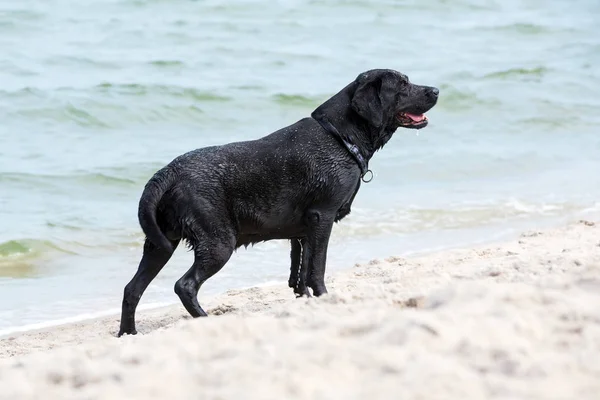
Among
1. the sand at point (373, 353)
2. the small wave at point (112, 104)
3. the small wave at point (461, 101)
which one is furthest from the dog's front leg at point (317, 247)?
the small wave at point (461, 101)

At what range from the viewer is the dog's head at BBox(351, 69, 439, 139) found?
6.22 metres

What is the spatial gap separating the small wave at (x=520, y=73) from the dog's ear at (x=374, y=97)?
11.4m

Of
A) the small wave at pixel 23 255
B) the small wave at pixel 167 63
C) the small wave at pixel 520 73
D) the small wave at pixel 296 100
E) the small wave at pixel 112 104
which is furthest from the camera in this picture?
the small wave at pixel 520 73

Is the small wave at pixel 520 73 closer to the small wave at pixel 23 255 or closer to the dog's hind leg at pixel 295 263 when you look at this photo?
the small wave at pixel 23 255

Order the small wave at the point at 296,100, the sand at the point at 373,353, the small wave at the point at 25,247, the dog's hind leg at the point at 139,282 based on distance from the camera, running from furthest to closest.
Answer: the small wave at the point at 296,100 → the small wave at the point at 25,247 → the dog's hind leg at the point at 139,282 → the sand at the point at 373,353

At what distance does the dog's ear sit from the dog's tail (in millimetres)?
1268

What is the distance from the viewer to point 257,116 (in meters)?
14.1

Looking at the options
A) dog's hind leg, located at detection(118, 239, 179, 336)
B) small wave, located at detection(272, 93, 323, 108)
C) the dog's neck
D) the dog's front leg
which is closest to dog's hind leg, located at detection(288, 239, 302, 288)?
the dog's front leg

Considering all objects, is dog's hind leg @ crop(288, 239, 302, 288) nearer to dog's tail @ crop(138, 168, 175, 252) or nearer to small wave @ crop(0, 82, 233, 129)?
dog's tail @ crop(138, 168, 175, 252)

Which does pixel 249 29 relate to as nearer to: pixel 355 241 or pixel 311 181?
pixel 355 241

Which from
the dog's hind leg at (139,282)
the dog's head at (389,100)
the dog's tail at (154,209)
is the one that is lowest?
the dog's hind leg at (139,282)

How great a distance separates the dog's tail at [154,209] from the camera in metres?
5.68

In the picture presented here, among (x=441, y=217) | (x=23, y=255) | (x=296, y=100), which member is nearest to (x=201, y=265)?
(x=23, y=255)

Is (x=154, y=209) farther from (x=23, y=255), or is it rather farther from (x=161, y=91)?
(x=161, y=91)
